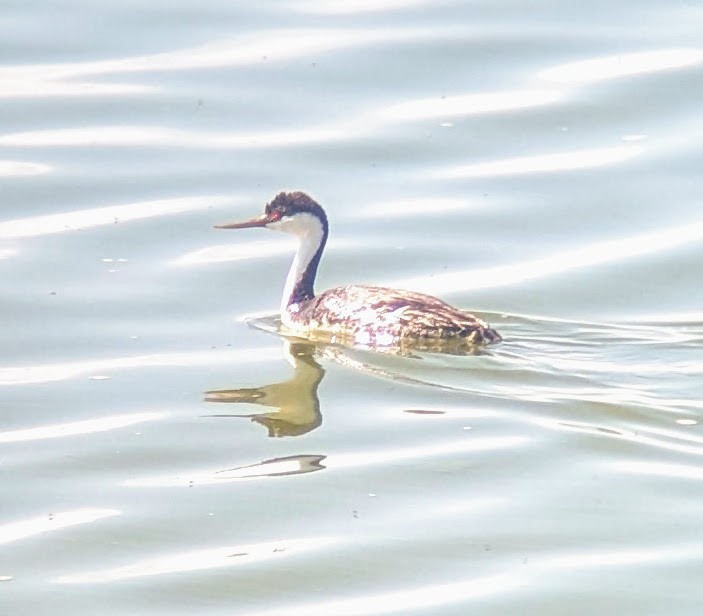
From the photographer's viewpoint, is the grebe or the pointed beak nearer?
the grebe

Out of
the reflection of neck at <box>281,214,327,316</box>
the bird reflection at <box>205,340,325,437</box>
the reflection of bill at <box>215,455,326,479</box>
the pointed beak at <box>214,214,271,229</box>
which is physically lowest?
the reflection of bill at <box>215,455,326,479</box>

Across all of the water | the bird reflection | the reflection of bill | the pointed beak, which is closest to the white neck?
the pointed beak

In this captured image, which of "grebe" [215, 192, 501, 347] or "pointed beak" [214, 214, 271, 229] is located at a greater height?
"pointed beak" [214, 214, 271, 229]

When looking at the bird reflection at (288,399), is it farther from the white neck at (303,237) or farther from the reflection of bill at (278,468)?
the white neck at (303,237)

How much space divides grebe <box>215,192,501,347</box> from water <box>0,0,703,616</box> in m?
0.20

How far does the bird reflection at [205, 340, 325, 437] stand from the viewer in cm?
1109

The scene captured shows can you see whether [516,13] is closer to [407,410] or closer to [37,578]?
[407,410]

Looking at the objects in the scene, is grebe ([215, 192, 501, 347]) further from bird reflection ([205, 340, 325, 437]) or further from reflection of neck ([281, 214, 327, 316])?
bird reflection ([205, 340, 325, 437])

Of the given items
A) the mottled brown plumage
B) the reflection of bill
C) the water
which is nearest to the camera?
the water

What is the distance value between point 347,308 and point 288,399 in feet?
4.44

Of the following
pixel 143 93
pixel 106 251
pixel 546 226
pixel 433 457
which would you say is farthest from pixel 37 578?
pixel 143 93

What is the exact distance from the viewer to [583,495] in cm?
962

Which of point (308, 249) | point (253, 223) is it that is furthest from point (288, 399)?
point (253, 223)

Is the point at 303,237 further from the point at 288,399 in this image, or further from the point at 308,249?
the point at 288,399
